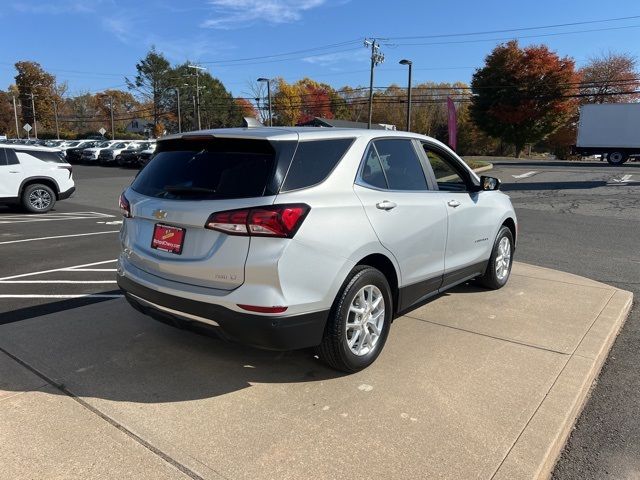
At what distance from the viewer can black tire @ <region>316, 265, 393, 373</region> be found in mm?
3291

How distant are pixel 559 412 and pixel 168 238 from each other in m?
2.67

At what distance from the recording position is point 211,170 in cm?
329

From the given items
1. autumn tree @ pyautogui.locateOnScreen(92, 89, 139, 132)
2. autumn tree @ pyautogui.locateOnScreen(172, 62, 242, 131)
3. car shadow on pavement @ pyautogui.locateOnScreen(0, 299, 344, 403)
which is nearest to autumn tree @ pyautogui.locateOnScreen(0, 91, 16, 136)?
autumn tree @ pyautogui.locateOnScreen(92, 89, 139, 132)

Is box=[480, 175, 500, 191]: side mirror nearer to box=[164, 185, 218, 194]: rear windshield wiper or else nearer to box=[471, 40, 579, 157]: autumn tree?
box=[164, 185, 218, 194]: rear windshield wiper

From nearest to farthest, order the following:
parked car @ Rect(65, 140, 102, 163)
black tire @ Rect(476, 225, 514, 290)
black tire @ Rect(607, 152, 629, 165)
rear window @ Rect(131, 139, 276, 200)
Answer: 1. rear window @ Rect(131, 139, 276, 200)
2. black tire @ Rect(476, 225, 514, 290)
3. black tire @ Rect(607, 152, 629, 165)
4. parked car @ Rect(65, 140, 102, 163)

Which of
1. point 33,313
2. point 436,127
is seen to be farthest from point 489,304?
point 436,127

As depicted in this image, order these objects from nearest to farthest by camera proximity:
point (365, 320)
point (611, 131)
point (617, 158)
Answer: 1. point (365, 320)
2. point (611, 131)
3. point (617, 158)

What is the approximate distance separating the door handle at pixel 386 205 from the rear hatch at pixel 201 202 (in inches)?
31.3

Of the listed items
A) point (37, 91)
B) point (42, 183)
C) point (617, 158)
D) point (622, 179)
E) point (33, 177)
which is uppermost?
point (37, 91)

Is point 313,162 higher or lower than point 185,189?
higher

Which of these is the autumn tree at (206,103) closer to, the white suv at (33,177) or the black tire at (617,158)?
the black tire at (617,158)

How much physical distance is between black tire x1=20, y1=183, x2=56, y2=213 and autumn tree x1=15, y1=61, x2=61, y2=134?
97218mm

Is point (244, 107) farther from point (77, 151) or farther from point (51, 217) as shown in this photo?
point (51, 217)

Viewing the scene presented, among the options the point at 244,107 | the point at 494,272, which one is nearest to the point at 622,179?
the point at 494,272
